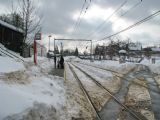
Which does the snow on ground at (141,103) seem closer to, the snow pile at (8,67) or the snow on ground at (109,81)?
the snow on ground at (109,81)

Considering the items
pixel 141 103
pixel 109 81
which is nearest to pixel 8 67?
pixel 109 81

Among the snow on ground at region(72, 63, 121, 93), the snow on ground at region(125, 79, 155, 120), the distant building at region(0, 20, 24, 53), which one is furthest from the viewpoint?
the distant building at region(0, 20, 24, 53)

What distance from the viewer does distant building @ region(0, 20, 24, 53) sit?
138ft

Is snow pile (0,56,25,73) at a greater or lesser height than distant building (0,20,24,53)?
lesser

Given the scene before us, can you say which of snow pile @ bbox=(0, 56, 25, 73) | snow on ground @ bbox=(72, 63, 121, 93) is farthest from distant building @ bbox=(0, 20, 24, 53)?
snow pile @ bbox=(0, 56, 25, 73)

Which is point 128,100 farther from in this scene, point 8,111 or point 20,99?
point 8,111

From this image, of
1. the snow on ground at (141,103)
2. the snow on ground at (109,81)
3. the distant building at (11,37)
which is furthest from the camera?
the distant building at (11,37)

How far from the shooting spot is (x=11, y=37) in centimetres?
4528

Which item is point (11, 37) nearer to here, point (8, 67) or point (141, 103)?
point (8, 67)

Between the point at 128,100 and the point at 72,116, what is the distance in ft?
16.3

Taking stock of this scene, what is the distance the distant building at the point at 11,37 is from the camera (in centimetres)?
4192

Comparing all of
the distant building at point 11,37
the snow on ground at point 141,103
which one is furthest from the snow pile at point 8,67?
the distant building at point 11,37

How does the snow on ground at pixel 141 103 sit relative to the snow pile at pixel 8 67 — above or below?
below

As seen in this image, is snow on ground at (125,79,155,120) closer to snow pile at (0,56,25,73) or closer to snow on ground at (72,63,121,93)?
snow on ground at (72,63,121,93)
